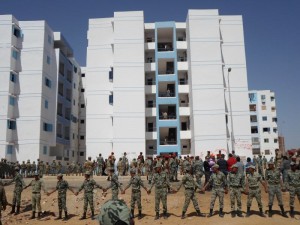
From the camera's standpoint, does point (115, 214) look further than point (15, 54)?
No

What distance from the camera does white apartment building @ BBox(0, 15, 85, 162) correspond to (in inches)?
1495

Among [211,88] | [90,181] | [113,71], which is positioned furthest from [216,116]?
[90,181]

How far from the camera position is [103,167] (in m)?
28.9

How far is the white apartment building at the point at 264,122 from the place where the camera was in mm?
74037

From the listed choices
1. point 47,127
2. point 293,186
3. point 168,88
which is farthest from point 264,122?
point 293,186

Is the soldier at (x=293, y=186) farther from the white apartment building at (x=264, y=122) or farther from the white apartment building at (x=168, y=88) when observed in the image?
the white apartment building at (x=264, y=122)

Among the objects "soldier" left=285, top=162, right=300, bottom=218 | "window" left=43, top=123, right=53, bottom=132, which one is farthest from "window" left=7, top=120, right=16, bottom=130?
"soldier" left=285, top=162, right=300, bottom=218

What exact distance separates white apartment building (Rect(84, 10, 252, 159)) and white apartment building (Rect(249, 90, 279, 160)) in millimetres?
37165

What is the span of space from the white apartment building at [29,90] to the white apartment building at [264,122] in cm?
4716

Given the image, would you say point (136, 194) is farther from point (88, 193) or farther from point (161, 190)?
point (88, 193)

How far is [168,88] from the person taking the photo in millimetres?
42219

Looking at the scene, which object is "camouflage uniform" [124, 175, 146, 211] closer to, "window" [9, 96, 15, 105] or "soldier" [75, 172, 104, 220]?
"soldier" [75, 172, 104, 220]

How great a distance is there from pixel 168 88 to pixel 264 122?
41.6 meters

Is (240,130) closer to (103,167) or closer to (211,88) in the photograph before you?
(211,88)
